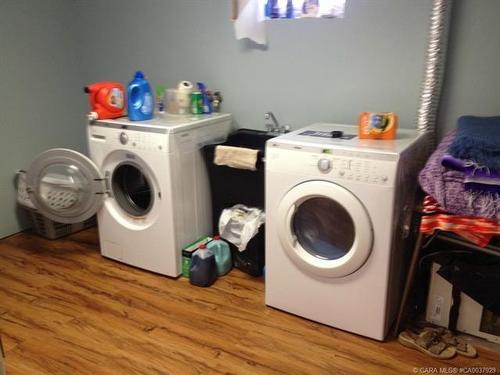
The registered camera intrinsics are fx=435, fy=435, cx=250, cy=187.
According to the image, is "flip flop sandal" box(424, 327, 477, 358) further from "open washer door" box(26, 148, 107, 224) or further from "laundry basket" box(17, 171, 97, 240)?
"laundry basket" box(17, 171, 97, 240)

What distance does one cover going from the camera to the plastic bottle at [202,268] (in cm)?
230

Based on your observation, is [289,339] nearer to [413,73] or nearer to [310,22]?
[413,73]

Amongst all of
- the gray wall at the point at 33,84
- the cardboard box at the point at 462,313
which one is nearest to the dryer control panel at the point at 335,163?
the cardboard box at the point at 462,313

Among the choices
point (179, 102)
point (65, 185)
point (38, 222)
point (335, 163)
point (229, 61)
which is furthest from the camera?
point (38, 222)

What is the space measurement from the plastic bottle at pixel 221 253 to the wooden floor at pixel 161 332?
0.05 metres

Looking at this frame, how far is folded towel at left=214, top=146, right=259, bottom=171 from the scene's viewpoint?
86.1 inches

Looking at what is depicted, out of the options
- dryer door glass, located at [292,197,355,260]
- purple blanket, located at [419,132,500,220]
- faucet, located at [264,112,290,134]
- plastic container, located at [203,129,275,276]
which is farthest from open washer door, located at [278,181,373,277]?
faucet, located at [264,112,290,134]

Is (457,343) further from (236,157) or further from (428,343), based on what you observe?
(236,157)

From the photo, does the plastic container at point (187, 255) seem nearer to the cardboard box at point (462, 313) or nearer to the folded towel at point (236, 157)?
the folded towel at point (236, 157)

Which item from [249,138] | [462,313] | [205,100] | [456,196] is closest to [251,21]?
[205,100]

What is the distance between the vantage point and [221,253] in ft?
7.95

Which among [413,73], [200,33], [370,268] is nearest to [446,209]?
[370,268]

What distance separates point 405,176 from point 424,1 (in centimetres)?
88

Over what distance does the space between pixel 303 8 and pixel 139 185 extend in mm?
1336
